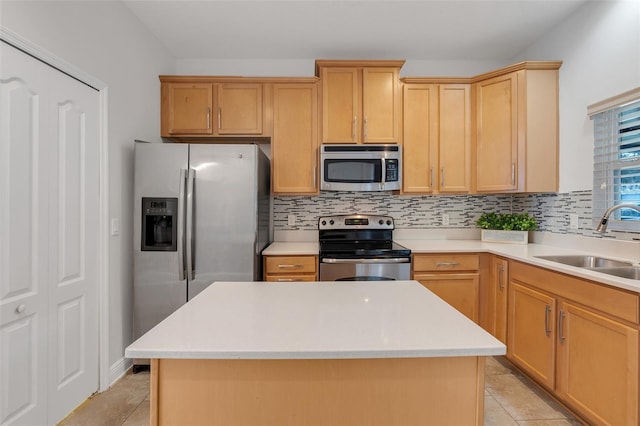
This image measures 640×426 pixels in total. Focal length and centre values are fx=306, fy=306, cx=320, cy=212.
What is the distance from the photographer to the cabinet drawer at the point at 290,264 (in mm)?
2520

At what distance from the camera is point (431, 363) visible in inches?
34.8

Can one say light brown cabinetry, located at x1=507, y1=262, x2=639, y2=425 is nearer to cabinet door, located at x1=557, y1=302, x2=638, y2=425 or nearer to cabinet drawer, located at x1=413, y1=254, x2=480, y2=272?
cabinet door, located at x1=557, y1=302, x2=638, y2=425

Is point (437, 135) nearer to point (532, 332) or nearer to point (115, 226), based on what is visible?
point (532, 332)

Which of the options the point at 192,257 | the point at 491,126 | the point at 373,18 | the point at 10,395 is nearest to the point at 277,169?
the point at 192,257

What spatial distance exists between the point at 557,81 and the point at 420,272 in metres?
1.97

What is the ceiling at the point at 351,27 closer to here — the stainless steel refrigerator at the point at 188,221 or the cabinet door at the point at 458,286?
the stainless steel refrigerator at the point at 188,221

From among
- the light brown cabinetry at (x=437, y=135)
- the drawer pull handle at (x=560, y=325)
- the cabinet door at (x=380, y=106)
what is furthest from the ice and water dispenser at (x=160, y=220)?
the drawer pull handle at (x=560, y=325)

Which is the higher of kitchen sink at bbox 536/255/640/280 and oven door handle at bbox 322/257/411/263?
kitchen sink at bbox 536/255/640/280

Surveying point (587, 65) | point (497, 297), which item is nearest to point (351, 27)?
point (587, 65)

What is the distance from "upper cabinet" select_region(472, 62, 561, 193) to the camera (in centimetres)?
257

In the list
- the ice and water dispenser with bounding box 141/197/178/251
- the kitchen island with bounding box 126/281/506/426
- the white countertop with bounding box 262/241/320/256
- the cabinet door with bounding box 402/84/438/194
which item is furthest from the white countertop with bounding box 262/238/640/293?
the kitchen island with bounding box 126/281/506/426

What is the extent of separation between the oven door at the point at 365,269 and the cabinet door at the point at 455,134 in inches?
38.4

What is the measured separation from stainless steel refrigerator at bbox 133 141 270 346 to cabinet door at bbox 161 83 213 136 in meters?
0.60

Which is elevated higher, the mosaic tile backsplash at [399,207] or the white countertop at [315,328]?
the mosaic tile backsplash at [399,207]
